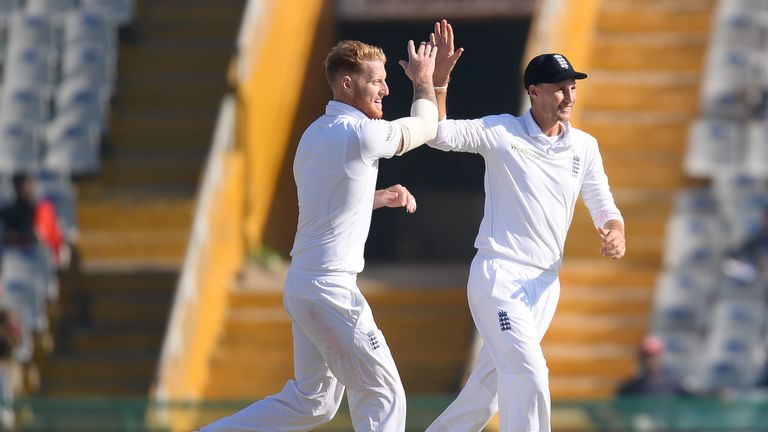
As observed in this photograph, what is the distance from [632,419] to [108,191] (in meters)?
6.91

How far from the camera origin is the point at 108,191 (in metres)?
17.9

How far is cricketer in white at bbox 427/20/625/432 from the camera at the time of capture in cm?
761

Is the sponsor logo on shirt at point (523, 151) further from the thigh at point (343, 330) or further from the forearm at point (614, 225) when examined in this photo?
the thigh at point (343, 330)

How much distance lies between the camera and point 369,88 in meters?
7.43

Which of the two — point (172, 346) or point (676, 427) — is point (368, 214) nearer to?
point (676, 427)

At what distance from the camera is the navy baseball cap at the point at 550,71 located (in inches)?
301

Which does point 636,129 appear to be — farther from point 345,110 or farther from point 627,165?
point 345,110

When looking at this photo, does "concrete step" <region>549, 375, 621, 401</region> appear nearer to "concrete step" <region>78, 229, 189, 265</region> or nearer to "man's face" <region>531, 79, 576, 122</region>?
"concrete step" <region>78, 229, 189, 265</region>

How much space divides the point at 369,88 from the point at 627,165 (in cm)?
1030

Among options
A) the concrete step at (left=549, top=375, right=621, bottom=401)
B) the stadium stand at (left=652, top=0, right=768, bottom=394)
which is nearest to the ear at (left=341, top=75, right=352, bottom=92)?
the stadium stand at (left=652, top=0, right=768, bottom=394)

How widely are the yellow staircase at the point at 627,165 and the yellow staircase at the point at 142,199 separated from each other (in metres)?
3.83

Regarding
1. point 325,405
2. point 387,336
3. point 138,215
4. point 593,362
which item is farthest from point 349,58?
point 138,215

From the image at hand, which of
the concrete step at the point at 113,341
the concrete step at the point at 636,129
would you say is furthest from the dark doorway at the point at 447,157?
the concrete step at the point at 113,341

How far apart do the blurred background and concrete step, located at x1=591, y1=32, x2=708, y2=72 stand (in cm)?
2
